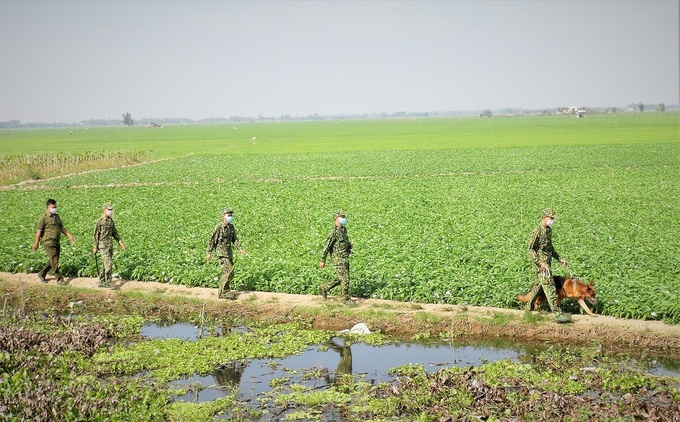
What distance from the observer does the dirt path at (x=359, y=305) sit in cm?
1349

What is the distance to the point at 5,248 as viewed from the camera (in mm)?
21656

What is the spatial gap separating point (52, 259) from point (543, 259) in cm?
1311

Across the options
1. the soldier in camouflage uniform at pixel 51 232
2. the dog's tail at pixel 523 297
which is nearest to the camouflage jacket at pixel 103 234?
the soldier in camouflage uniform at pixel 51 232

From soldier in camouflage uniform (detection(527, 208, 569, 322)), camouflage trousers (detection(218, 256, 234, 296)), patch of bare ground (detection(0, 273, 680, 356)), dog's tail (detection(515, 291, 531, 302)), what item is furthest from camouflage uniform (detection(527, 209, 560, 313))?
camouflage trousers (detection(218, 256, 234, 296))

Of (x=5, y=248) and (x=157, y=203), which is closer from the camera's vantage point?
(x=5, y=248)

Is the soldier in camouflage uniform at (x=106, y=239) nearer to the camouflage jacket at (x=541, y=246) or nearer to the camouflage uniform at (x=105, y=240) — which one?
the camouflage uniform at (x=105, y=240)

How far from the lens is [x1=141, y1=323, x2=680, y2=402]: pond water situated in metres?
11.5

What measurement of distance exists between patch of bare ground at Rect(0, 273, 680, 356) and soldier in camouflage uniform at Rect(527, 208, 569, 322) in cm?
42

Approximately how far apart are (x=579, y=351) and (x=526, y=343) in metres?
1.19

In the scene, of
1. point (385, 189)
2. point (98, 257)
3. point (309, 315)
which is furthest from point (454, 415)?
point (385, 189)

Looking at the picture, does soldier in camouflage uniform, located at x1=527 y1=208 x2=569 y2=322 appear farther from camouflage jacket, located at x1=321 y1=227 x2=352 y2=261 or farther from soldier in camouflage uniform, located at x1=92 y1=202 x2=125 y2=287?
soldier in camouflage uniform, located at x1=92 y1=202 x2=125 y2=287

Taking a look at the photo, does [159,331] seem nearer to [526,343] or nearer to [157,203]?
[526,343]

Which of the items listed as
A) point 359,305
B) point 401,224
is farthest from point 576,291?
point 401,224

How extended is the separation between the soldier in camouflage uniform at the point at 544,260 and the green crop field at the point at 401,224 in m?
1.22
